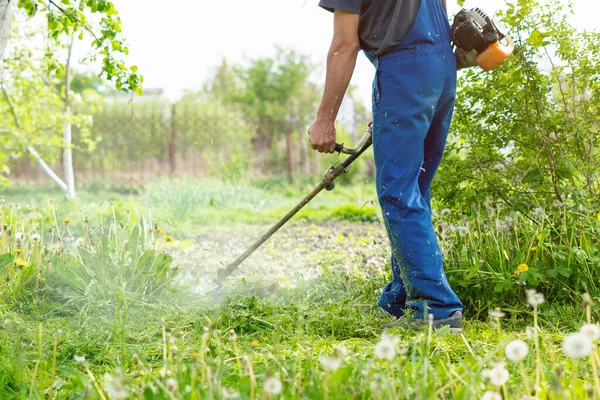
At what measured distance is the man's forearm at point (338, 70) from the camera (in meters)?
2.79

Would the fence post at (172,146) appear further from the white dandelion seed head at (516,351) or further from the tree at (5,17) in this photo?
the white dandelion seed head at (516,351)

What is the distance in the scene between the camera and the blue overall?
2.76m

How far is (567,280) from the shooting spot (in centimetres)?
329

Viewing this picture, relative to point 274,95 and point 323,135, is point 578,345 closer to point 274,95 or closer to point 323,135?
point 323,135

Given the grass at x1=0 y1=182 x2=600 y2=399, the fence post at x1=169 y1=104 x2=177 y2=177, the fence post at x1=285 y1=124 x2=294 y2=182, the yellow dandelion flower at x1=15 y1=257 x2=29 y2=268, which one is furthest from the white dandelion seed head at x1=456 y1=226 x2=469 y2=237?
the fence post at x1=169 y1=104 x2=177 y2=177

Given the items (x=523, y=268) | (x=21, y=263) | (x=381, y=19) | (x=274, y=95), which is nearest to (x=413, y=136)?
(x=381, y=19)

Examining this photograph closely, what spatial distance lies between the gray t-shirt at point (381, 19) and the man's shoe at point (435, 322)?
115cm

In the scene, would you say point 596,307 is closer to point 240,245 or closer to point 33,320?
point 33,320

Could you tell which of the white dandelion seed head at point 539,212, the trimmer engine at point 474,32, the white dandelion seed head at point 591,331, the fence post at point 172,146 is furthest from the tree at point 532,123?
the fence post at point 172,146

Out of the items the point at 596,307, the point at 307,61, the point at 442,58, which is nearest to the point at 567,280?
the point at 596,307

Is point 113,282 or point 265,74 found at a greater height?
point 265,74

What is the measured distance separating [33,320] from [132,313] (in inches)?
18.7

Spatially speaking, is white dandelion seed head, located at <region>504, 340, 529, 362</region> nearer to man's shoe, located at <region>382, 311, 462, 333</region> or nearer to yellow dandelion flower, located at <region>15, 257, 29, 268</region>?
man's shoe, located at <region>382, 311, 462, 333</region>

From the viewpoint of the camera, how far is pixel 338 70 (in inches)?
110
